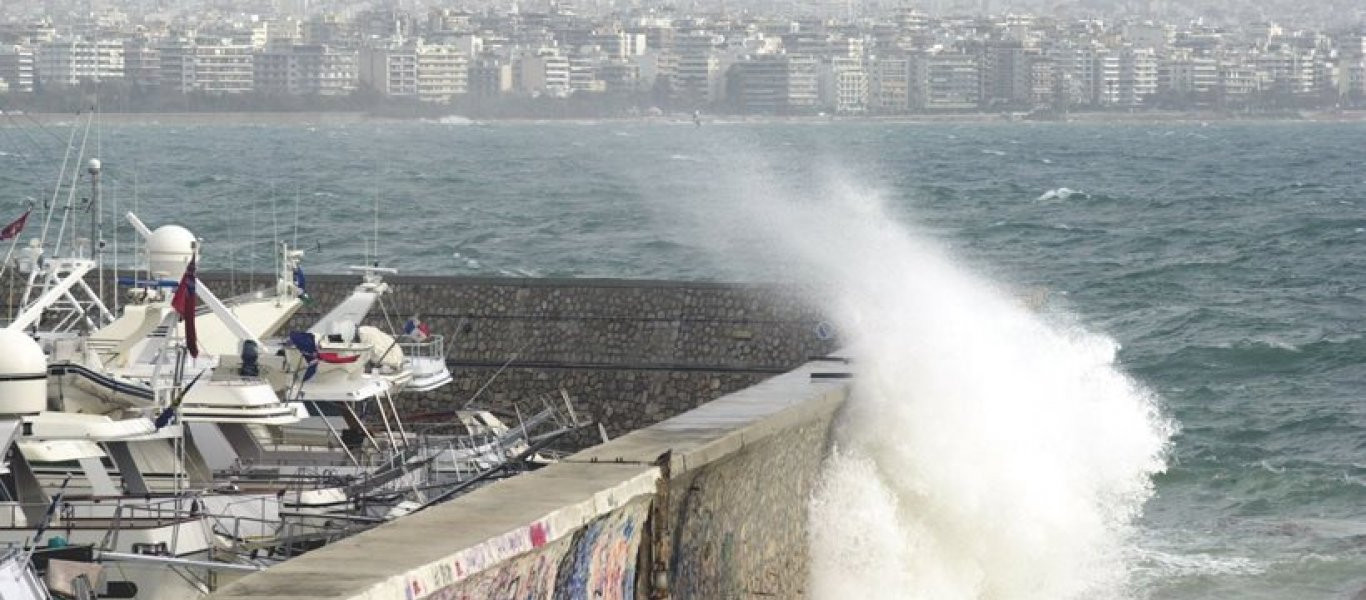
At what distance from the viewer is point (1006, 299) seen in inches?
904

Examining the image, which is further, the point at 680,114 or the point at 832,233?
the point at 680,114

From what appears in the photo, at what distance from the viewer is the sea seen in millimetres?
17812

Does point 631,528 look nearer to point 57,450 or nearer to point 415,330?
point 57,450

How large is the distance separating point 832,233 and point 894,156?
66.9 m

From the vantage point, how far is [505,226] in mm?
55781

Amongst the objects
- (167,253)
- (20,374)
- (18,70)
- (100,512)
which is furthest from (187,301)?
(18,70)

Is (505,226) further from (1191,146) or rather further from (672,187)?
(1191,146)

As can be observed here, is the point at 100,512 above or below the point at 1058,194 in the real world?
above

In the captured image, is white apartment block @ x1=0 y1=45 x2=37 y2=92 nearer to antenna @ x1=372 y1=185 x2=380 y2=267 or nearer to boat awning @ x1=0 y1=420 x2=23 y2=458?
antenna @ x1=372 y1=185 x2=380 y2=267

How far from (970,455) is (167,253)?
17.2 ft

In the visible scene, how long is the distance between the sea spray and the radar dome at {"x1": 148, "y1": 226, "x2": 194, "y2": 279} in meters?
4.37

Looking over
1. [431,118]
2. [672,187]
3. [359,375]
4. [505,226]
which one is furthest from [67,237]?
[431,118]

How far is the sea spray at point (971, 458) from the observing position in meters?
16.5

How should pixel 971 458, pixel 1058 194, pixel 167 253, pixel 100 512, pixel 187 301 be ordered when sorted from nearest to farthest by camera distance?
pixel 100 512 → pixel 187 301 → pixel 971 458 → pixel 167 253 → pixel 1058 194
